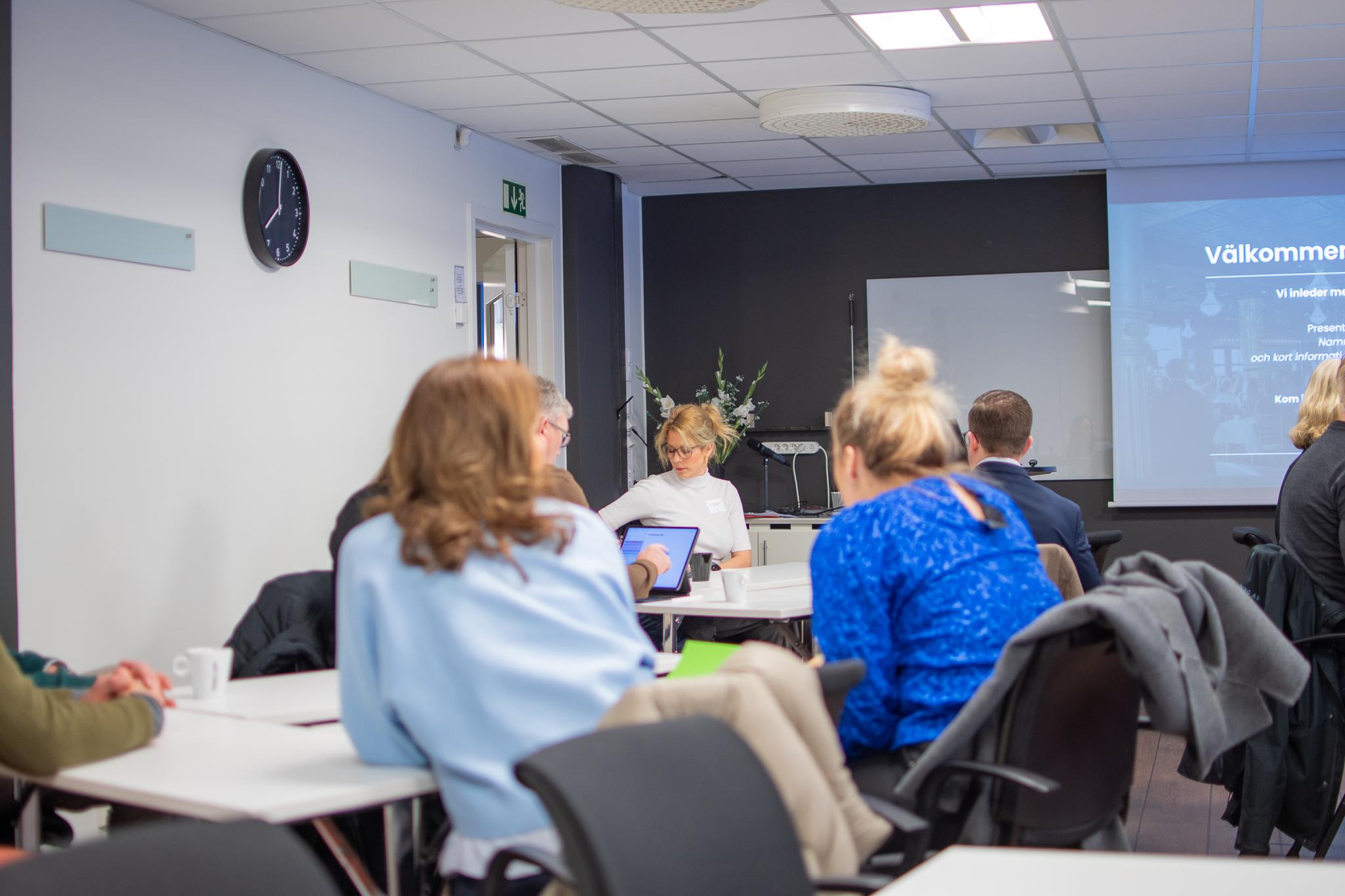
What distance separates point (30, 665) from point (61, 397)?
1.60 meters

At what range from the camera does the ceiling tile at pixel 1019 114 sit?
6.14m

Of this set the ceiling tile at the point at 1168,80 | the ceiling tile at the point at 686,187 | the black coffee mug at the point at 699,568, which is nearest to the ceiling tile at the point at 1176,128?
the ceiling tile at the point at 1168,80

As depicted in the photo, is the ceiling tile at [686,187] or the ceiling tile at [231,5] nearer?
the ceiling tile at [231,5]

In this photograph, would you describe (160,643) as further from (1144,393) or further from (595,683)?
(1144,393)

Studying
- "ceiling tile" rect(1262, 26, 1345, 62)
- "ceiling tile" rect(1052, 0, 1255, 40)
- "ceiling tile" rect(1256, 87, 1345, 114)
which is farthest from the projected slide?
"ceiling tile" rect(1052, 0, 1255, 40)

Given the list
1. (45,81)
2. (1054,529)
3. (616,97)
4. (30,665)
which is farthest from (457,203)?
(30,665)

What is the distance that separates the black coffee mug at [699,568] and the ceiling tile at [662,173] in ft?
10.6

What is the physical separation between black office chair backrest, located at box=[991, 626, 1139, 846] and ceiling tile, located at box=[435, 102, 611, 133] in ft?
13.8

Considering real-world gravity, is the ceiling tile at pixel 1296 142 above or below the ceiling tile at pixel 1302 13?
above

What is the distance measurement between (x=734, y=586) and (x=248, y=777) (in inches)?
90.7

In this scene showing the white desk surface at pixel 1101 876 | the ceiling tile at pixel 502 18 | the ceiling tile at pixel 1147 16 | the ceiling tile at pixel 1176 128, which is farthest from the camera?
the ceiling tile at pixel 1176 128

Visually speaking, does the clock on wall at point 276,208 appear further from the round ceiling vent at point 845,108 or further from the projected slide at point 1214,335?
the projected slide at point 1214,335

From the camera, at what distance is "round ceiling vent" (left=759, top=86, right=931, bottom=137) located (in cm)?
570

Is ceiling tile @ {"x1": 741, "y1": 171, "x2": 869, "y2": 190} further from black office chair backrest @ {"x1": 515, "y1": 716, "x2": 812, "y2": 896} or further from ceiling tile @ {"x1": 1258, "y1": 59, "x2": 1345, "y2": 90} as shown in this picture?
black office chair backrest @ {"x1": 515, "y1": 716, "x2": 812, "y2": 896}
